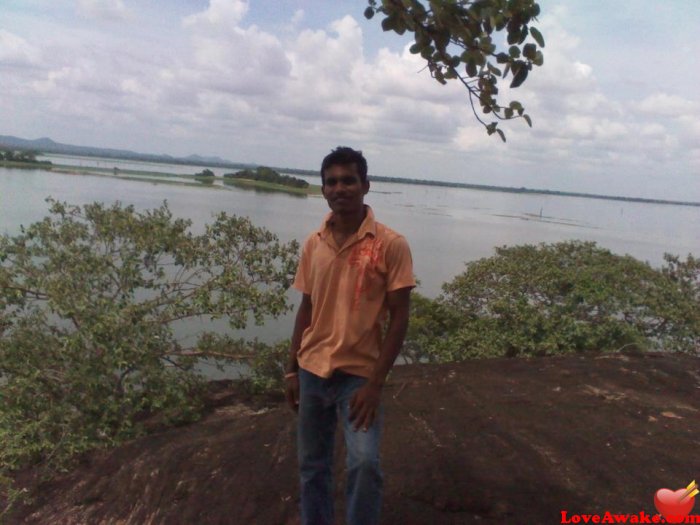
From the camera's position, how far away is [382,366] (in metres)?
2.57

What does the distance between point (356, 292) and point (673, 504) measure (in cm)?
213

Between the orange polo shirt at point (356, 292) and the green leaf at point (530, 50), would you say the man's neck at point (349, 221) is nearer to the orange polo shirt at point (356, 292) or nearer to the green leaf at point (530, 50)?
the orange polo shirt at point (356, 292)

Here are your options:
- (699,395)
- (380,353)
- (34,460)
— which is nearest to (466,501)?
(380,353)

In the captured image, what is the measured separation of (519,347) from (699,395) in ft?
6.41

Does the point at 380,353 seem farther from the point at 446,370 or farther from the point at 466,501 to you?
the point at 446,370

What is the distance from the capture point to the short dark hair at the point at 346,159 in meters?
2.70

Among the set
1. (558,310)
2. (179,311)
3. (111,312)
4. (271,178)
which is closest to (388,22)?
(111,312)

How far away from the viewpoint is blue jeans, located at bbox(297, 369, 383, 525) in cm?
254

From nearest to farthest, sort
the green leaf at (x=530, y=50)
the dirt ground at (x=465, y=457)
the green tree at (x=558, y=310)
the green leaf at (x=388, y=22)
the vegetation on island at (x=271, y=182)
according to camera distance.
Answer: the green leaf at (x=530, y=50), the green leaf at (x=388, y=22), the dirt ground at (x=465, y=457), the green tree at (x=558, y=310), the vegetation on island at (x=271, y=182)

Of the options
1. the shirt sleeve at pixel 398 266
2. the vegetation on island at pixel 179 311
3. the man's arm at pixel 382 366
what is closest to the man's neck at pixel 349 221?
the shirt sleeve at pixel 398 266

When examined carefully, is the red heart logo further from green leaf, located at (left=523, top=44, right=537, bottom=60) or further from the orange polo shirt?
green leaf, located at (left=523, top=44, right=537, bottom=60)

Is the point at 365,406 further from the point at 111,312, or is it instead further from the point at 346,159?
the point at 111,312

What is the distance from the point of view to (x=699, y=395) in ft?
16.8

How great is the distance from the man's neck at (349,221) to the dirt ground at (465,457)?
5.11 feet
